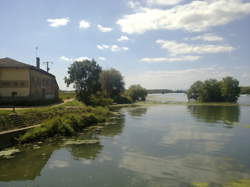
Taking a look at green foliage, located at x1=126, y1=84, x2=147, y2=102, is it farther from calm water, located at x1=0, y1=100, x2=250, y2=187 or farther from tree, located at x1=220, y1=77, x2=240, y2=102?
calm water, located at x1=0, y1=100, x2=250, y2=187

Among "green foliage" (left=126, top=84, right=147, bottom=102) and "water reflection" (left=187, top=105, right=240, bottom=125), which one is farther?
"green foliage" (left=126, top=84, right=147, bottom=102)

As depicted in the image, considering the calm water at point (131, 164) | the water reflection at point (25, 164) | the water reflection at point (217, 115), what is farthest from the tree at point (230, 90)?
the water reflection at point (25, 164)

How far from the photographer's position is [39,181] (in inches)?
347

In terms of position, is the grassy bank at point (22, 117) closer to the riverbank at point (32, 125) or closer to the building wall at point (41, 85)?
the riverbank at point (32, 125)

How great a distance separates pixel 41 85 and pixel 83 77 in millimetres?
17092

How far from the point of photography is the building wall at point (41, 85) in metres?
29.2

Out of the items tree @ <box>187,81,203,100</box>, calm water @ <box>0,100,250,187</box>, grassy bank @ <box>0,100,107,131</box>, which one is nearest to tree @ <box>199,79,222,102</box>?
tree @ <box>187,81,203,100</box>

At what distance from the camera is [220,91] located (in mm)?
78688

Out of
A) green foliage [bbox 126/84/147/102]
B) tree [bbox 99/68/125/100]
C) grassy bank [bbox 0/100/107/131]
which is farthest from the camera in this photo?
green foliage [bbox 126/84/147/102]

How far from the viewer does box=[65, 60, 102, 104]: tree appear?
49.0m

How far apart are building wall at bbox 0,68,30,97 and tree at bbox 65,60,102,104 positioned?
833 inches

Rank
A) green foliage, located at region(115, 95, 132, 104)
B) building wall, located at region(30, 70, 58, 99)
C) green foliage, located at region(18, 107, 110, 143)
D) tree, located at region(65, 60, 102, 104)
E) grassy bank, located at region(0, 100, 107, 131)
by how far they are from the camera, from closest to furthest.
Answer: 1. grassy bank, located at region(0, 100, 107, 131)
2. green foliage, located at region(18, 107, 110, 143)
3. building wall, located at region(30, 70, 58, 99)
4. tree, located at region(65, 60, 102, 104)
5. green foliage, located at region(115, 95, 132, 104)

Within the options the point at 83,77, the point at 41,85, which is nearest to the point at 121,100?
the point at 83,77

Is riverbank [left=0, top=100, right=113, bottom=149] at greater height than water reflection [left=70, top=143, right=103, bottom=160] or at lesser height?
greater
